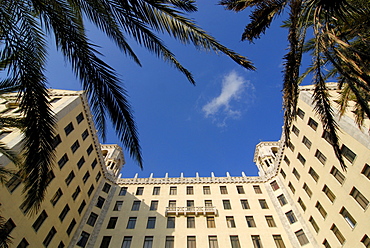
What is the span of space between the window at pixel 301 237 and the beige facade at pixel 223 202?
0.33 feet

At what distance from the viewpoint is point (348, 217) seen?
1736 cm

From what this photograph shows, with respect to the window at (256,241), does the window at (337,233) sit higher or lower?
lower

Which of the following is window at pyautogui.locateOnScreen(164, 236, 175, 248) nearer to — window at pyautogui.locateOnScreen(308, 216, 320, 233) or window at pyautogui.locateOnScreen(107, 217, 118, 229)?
window at pyautogui.locateOnScreen(107, 217, 118, 229)

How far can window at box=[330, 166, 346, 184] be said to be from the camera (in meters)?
17.9

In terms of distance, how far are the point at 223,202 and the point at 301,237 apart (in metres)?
9.38

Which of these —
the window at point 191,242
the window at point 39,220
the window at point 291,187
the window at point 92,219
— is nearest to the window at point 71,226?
the window at point 92,219

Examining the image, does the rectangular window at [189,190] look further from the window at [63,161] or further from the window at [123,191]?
the window at [63,161]

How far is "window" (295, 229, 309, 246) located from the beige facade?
10 cm

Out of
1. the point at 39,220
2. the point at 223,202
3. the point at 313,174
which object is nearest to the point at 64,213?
the point at 39,220

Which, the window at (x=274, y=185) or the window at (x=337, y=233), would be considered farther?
the window at (x=274, y=185)

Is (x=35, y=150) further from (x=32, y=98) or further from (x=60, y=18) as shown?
(x=60, y=18)

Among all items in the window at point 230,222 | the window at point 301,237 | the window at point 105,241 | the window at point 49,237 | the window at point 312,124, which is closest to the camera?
the window at point 49,237

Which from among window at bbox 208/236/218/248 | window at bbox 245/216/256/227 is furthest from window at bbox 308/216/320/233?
window at bbox 208/236/218/248

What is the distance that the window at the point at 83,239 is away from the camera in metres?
22.3
